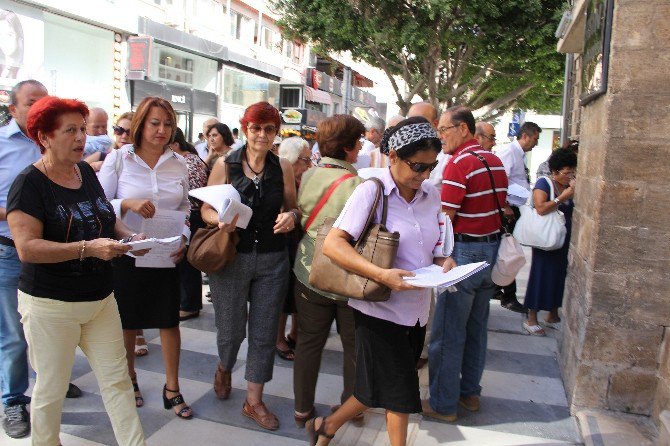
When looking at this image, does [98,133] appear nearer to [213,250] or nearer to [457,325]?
[213,250]

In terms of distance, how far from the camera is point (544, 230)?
545 centimetres

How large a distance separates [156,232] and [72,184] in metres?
0.74

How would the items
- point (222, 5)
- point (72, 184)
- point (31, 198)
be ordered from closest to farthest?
point (31, 198) → point (72, 184) → point (222, 5)

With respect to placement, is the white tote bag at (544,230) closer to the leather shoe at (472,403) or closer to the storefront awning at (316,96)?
the leather shoe at (472,403)

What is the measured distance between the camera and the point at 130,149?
3508mm

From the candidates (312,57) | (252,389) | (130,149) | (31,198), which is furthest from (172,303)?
(312,57)

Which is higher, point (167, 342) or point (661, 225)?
point (661, 225)

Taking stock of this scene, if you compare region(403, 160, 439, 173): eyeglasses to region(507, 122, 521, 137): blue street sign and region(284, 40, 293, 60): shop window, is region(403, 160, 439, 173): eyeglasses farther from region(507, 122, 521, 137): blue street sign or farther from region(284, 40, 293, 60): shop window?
region(284, 40, 293, 60): shop window

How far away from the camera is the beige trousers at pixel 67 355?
2660 millimetres

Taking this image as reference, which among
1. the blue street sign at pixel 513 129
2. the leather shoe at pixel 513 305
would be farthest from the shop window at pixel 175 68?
the leather shoe at pixel 513 305

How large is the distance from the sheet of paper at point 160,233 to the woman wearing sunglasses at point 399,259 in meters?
1.29

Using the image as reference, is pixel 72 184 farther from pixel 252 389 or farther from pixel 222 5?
pixel 222 5

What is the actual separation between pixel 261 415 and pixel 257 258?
96 cm

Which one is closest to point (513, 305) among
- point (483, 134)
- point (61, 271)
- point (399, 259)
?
point (483, 134)
